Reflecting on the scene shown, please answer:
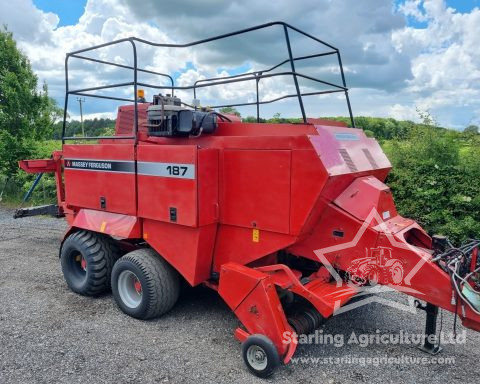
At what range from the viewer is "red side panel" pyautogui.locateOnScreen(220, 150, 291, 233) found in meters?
3.85

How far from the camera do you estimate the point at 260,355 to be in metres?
3.51

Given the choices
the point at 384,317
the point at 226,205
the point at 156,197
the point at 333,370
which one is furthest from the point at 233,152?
the point at 384,317

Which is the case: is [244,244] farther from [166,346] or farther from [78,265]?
[78,265]

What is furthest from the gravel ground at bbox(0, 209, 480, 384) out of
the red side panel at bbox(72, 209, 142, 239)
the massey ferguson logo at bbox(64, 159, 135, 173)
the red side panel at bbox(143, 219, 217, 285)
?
the massey ferguson logo at bbox(64, 159, 135, 173)

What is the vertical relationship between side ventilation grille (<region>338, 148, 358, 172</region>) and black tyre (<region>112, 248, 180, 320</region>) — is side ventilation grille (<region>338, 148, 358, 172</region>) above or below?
above

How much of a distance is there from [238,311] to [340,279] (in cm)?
105

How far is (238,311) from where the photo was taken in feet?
12.4

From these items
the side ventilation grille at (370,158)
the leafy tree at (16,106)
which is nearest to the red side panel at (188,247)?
the side ventilation grille at (370,158)

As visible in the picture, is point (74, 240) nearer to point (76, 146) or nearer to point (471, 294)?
point (76, 146)

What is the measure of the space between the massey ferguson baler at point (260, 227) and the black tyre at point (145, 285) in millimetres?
13

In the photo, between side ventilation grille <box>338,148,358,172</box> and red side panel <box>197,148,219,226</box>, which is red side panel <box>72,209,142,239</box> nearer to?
red side panel <box>197,148,219,226</box>

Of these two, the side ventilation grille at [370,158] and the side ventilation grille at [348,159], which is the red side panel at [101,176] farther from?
the side ventilation grille at [370,158]

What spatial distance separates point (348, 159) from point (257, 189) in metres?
0.95

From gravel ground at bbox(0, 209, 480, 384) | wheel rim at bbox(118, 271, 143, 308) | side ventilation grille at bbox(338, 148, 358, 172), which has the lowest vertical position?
gravel ground at bbox(0, 209, 480, 384)
